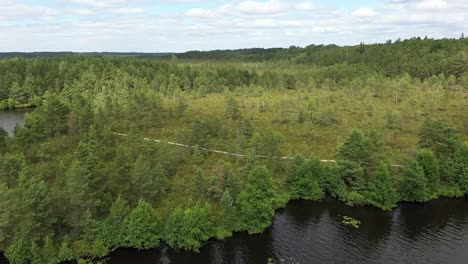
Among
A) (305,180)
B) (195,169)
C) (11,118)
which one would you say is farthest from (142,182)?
(11,118)

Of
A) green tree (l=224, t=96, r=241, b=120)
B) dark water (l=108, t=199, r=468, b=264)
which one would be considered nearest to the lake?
dark water (l=108, t=199, r=468, b=264)

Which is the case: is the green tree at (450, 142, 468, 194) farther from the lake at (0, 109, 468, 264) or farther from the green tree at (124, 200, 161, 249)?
the green tree at (124, 200, 161, 249)

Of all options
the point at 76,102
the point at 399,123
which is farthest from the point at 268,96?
the point at 76,102

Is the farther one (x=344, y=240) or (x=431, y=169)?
(x=431, y=169)

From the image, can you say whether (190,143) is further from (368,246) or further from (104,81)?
(104,81)

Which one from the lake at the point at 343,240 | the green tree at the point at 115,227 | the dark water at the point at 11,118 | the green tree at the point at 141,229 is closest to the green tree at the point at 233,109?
the lake at the point at 343,240

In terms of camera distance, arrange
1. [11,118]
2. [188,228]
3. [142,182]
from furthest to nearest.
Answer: [11,118] < [142,182] < [188,228]

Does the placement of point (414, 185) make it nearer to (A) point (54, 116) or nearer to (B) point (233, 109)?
(B) point (233, 109)
